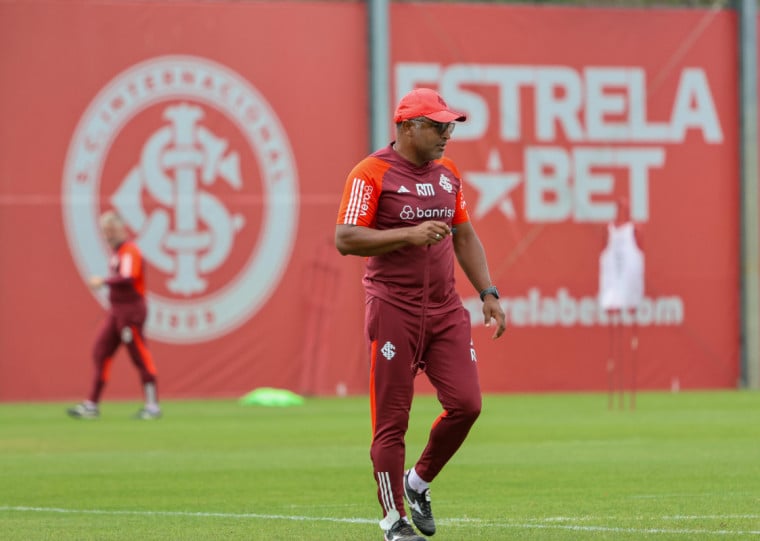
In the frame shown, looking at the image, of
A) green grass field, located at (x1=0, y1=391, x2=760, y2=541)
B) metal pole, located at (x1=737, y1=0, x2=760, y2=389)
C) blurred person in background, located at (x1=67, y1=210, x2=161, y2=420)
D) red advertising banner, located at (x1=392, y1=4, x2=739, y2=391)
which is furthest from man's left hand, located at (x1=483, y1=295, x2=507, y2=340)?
metal pole, located at (x1=737, y1=0, x2=760, y2=389)

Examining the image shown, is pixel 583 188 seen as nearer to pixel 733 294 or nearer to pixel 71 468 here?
pixel 733 294

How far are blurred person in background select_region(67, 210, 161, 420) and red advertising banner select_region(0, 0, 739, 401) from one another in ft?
16.7

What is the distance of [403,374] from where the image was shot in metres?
8.44

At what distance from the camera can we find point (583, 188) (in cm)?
2753

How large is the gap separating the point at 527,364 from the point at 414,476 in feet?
61.0

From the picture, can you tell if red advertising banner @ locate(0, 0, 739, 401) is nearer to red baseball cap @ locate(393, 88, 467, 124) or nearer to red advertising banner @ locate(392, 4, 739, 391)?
red advertising banner @ locate(392, 4, 739, 391)

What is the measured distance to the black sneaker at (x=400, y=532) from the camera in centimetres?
820

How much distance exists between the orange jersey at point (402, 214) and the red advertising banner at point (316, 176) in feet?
56.8

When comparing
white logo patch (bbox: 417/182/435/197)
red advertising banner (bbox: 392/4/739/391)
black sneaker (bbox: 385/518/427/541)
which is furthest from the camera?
red advertising banner (bbox: 392/4/739/391)

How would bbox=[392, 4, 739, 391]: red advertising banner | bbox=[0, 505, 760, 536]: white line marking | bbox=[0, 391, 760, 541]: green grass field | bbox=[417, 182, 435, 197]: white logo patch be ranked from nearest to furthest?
bbox=[417, 182, 435, 197]: white logo patch
bbox=[0, 505, 760, 536]: white line marking
bbox=[0, 391, 760, 541]: green grass field
bbox=[392, 4, 739, 391]: red advertising banner

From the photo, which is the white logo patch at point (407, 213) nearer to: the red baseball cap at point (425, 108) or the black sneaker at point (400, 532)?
the red baseball cap at point (425, 108)

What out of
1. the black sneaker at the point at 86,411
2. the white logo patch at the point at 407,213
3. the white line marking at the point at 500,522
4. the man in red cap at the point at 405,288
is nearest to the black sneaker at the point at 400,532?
the man in red cap at the point at 405,288

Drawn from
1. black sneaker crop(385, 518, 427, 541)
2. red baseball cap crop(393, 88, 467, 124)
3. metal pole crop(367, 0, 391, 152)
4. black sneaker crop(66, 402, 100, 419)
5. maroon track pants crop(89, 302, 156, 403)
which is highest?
metal pole crop(367, 0, 391, 152)

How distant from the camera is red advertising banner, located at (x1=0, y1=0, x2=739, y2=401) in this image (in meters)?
25.3
